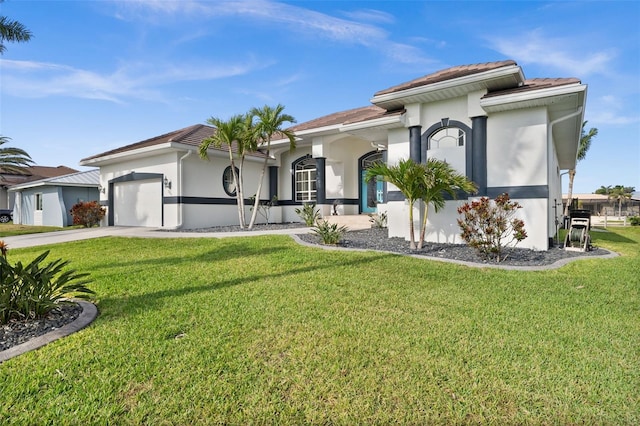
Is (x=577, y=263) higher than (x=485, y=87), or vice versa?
(x=485, y=87)

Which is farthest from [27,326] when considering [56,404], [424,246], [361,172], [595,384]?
[361,172]

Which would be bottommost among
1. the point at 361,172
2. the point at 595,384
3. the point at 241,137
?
the point at 595,384

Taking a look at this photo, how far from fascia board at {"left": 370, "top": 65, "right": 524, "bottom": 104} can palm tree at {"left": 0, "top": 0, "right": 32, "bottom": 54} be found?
929 cm

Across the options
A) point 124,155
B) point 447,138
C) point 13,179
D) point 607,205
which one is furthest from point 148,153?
point 607,205

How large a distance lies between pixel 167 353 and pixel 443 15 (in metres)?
10.2

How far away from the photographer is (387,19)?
964cm

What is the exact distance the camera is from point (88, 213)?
16703 mm

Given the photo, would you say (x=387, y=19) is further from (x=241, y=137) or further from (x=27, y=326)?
(x=27, y=326)

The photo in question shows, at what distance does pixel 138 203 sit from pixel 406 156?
498 inches

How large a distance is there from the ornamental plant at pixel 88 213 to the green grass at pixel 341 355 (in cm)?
1339

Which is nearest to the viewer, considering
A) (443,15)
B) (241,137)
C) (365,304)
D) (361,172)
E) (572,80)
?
(365,304)

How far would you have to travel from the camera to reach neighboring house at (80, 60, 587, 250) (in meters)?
8.84

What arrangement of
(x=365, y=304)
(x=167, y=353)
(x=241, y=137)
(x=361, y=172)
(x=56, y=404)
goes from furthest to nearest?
1. (x=361, y=172)
2. (x=241, y=137)
3. (x=365, y=304)
4. (x=167, y=353)
5. (x=56, y=404)

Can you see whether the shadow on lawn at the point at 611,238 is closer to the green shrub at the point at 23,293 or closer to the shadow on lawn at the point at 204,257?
the shadow on lawn at the point at 204,257
